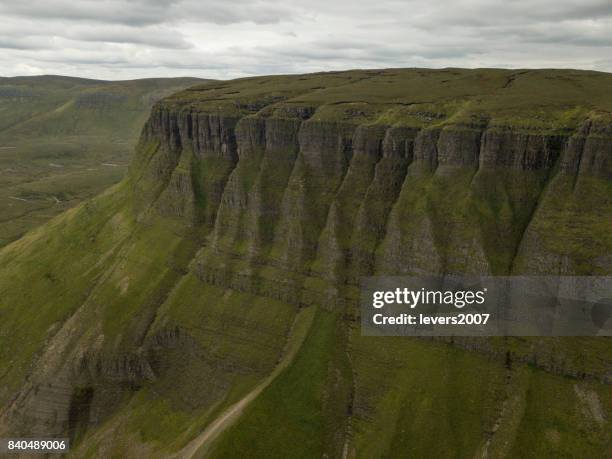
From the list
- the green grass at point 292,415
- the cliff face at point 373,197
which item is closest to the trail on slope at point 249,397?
the green grass at point 292,415

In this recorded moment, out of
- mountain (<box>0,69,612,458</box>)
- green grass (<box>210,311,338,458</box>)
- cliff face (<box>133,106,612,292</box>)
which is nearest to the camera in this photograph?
mountain (<box>0,69,612,458</box>)

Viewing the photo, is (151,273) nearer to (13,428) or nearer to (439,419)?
(13,428)

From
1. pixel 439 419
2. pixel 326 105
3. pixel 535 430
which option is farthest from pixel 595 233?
pixel 326 105

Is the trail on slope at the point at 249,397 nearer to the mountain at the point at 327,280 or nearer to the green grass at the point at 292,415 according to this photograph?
the mountain at the point at 327,280

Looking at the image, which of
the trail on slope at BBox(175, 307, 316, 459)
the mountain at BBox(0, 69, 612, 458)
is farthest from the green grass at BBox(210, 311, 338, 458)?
the trail on slope at BBox(175, 307, 316, 459)

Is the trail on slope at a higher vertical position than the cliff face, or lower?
lower

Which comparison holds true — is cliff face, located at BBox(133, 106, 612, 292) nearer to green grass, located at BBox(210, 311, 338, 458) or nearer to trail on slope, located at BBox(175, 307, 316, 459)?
trail on slope, located at BBox(175, 307, 316, 459)

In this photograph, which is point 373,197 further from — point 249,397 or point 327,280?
point 249,397
